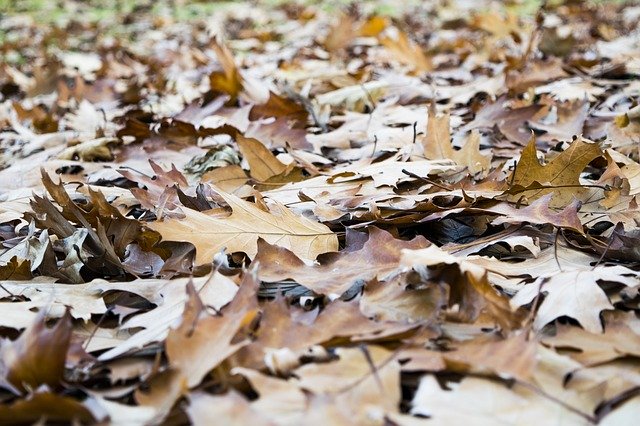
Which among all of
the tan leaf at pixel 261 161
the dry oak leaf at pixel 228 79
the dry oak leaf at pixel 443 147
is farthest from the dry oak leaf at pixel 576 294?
the dry oak leaf at pixel 228 79

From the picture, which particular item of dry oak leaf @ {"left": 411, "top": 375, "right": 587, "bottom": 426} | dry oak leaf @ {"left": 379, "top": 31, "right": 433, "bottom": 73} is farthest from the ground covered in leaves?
dry oak leaf @ {"left": 379, "top": 31, "right": 433, "bottom": 73}

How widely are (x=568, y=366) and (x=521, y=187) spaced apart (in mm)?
559

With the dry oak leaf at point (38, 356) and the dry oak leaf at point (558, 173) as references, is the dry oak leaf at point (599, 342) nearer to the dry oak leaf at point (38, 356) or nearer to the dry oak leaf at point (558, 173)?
the dry oak leaf at point (558, 173)

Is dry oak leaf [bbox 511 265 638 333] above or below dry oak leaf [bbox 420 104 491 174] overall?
above

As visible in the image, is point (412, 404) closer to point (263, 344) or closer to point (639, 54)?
point (263, 344)

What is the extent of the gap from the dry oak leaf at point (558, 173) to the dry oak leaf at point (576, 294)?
0.34 meters

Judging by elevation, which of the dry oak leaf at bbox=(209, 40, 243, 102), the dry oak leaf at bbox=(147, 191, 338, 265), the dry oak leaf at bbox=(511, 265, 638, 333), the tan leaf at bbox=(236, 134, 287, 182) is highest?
the dry oak leaf at bbox=(511, 265, 638, 333)

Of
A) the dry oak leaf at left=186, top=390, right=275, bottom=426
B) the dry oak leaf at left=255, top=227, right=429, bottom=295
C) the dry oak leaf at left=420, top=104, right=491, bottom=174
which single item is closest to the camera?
the dry oak leaf at left=186, top=390, right=275, bottom=426

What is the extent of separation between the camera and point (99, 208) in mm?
1459

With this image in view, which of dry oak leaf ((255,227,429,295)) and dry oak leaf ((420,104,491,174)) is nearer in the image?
dry oak leaf ((255,227,429,295))

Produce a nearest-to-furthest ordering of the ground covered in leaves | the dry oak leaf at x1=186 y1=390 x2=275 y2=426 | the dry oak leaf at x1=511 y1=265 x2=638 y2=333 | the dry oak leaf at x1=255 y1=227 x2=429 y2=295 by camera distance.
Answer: the dry oak leaf at x1=186 y1=390 x2=275 y2=426 < the ground covered in leaves < the dry oak leaf at x1=511 y1=265 x2=638 y2=333 < the dry oak leaf at x1=255 y1=227 x2=429 y2=295

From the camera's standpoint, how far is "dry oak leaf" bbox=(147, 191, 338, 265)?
1.27m

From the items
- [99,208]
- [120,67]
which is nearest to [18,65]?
[120,67]

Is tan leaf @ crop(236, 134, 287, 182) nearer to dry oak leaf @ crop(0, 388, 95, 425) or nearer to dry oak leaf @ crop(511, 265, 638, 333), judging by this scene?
dry oak leaf @ crop(511, 265, 638, 333)
